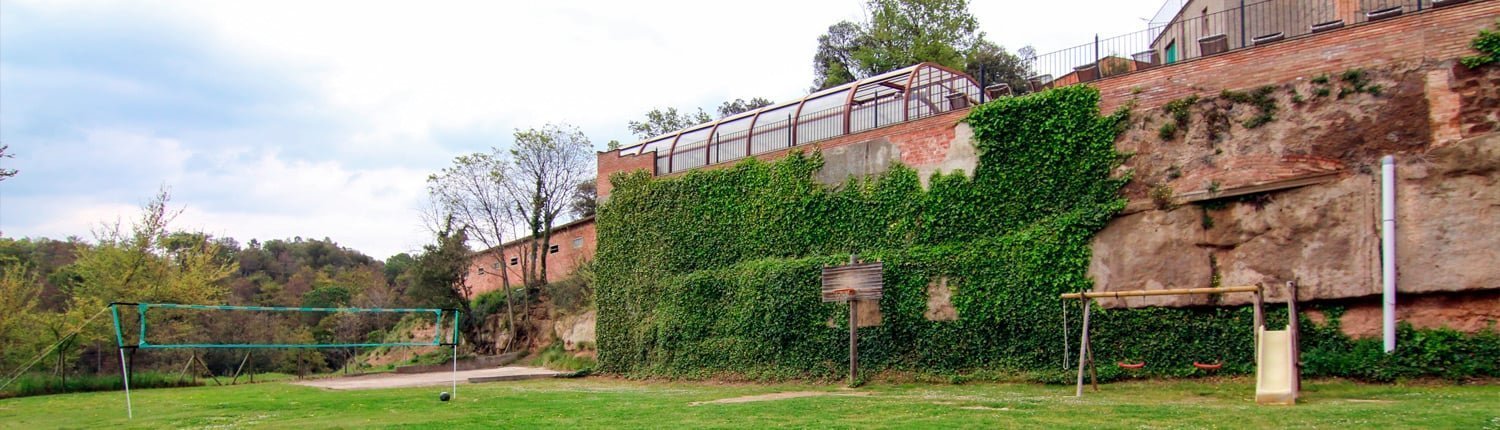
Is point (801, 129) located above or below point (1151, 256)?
above

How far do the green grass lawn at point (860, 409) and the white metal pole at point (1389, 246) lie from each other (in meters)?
1.02

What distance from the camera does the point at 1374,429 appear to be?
926 cm

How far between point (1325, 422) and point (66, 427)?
55.7 feet

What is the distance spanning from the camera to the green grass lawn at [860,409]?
10656 millimetres

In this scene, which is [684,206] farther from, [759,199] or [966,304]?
[966,304]

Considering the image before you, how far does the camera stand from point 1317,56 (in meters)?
16.8

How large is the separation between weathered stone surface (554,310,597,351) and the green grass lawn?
1281 cm

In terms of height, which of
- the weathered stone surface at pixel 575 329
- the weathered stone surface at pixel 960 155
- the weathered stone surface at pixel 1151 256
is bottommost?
the weathered stone surface at pixel 575 329

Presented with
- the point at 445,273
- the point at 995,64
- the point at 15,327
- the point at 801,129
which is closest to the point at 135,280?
the point at 15,327

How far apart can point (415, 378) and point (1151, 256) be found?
72.4ft

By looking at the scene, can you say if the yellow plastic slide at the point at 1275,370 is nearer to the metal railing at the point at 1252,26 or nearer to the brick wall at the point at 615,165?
the metal railing at the point at 1252,26

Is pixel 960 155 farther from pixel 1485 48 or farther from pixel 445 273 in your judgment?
pixel 445 273

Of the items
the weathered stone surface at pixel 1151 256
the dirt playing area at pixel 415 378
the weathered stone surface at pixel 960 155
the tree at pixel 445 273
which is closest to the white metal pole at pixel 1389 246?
the weathered stone surface at pixel 1151 256

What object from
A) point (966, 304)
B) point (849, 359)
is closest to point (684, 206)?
point (849, 359)
